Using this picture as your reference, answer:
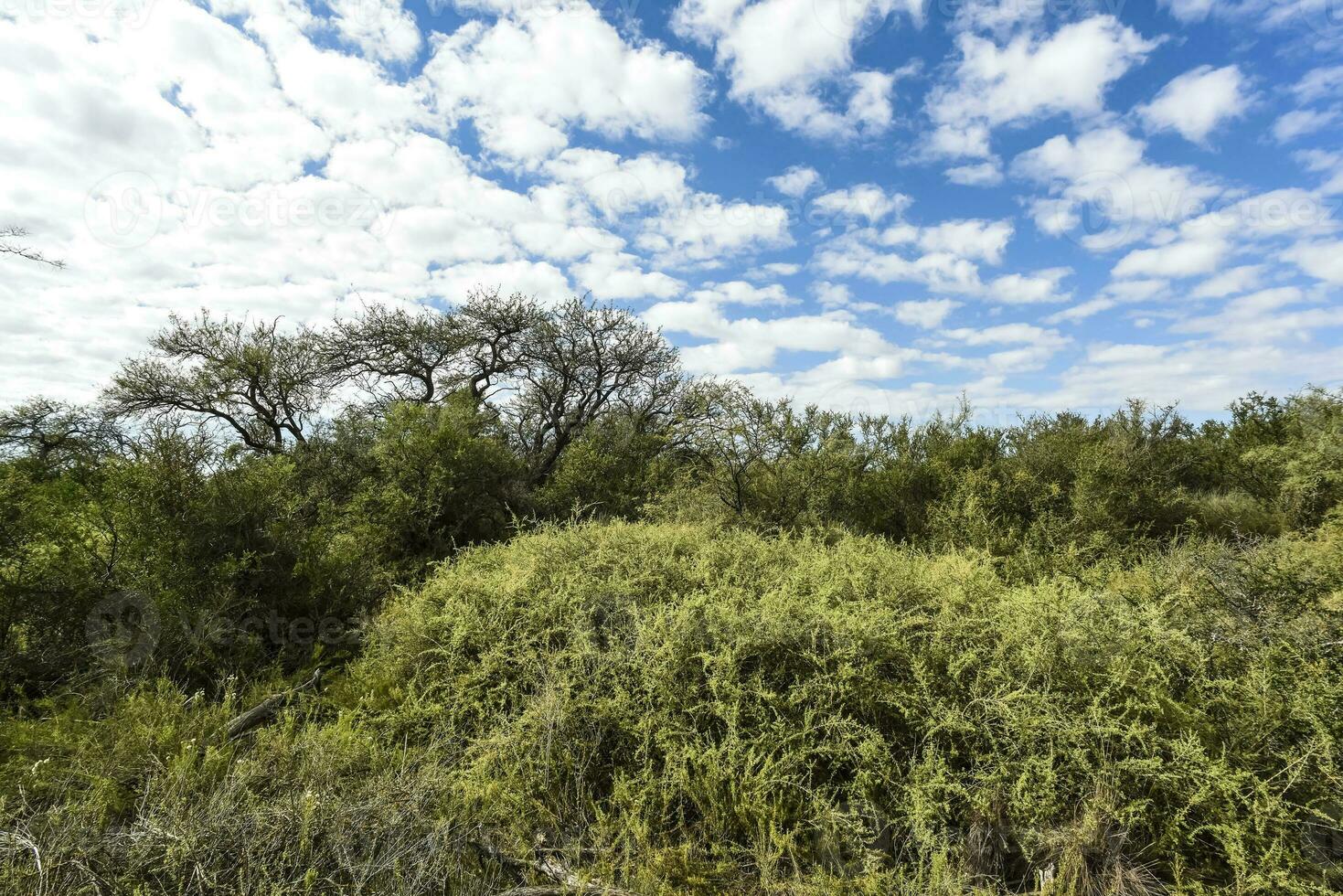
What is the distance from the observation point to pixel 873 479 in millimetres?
10727

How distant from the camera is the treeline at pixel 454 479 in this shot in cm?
535

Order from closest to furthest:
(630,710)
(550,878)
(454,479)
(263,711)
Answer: (550,878), (630,710), (263,711), (454,479)

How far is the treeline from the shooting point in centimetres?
535

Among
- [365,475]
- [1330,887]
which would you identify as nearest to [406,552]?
→ [365,475]

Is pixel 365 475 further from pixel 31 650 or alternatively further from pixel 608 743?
pixel 608 743

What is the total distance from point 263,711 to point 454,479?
5931 millimetres

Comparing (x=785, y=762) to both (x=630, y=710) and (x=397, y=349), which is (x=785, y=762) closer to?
(x=630, y=710)

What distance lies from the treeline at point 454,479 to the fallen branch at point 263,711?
645mm

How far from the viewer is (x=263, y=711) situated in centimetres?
467

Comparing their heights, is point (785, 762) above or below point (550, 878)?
above

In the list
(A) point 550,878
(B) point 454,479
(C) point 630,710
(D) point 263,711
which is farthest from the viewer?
(B) point 454,479

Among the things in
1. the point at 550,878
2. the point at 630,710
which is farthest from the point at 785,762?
the point at 550,878

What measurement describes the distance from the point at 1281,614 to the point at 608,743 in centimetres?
459

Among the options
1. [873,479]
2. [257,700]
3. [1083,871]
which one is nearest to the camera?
[1083,871]
